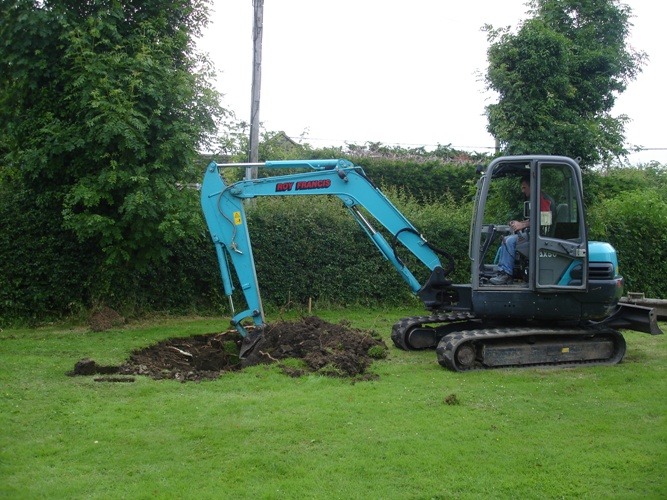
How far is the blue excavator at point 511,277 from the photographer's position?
32.6ft

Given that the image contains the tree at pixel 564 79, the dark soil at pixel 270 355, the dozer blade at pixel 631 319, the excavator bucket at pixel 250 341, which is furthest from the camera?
the tree at pixel 564 79

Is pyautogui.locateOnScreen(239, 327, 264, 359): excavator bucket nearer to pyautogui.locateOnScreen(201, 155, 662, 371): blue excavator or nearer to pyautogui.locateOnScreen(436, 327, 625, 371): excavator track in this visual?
pyautogui.locateOnScreen(201, 155, 662, 371): blue excavator

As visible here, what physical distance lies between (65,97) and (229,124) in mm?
3016

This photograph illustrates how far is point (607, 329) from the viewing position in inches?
416

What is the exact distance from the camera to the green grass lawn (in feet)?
19.1

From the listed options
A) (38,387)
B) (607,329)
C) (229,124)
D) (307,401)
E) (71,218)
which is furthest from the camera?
(229,124)

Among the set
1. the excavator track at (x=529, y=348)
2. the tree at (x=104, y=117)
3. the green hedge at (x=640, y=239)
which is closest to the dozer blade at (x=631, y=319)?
the excavator track at (x=529, y=348)

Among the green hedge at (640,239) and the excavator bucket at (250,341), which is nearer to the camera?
the excavator bucket at (250,341)

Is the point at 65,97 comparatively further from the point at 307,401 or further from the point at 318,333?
the point at 307,401

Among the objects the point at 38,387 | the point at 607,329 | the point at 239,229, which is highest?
the point at 239,229

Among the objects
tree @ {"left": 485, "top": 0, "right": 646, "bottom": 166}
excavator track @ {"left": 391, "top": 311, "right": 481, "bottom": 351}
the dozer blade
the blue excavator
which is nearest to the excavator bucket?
the blue excavator

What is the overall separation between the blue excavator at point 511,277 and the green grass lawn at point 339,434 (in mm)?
470

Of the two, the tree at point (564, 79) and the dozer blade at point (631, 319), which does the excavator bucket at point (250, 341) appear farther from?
the tree at point (564, 79)

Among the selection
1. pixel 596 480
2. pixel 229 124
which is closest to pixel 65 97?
pixel 229 124
